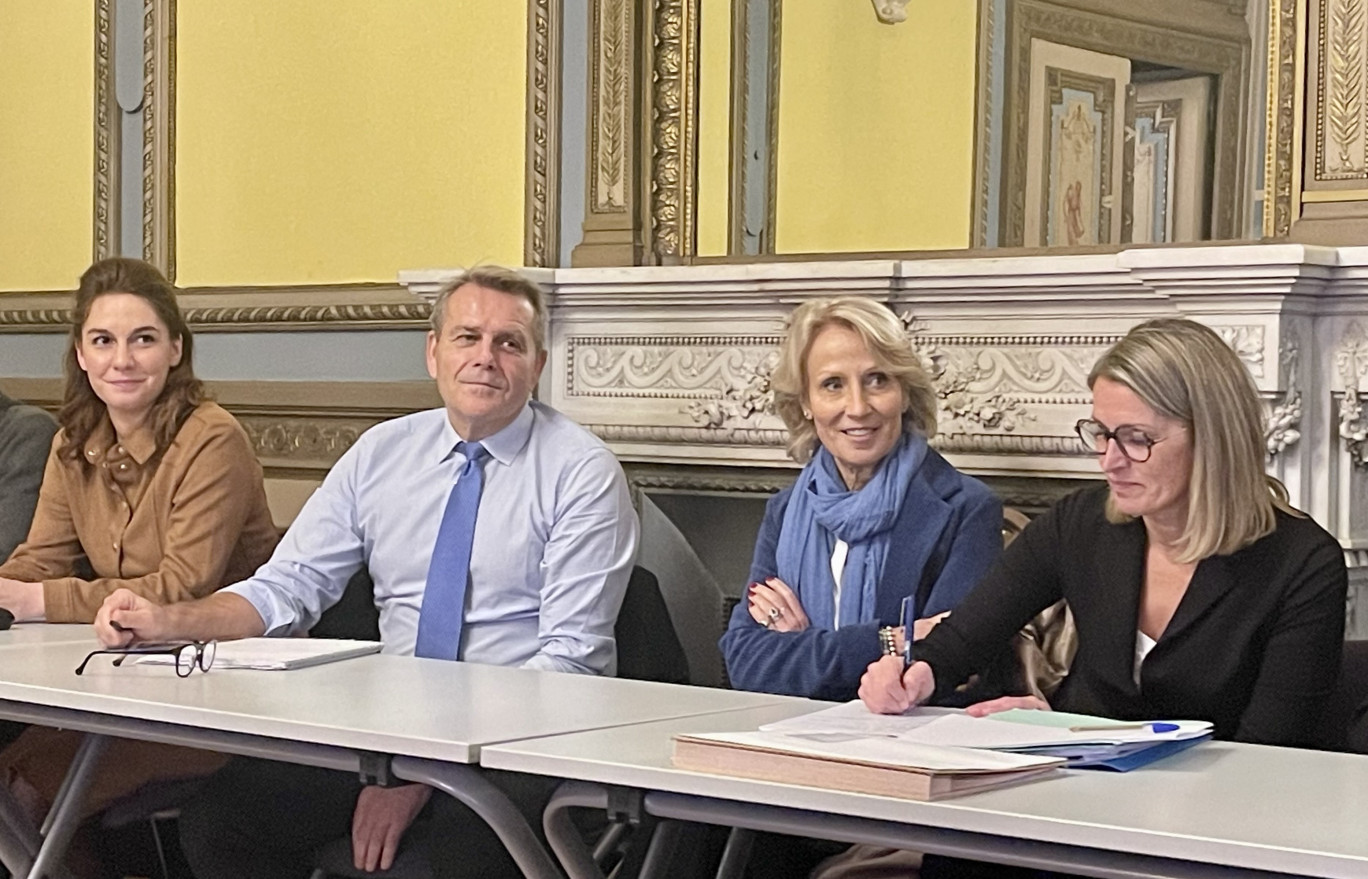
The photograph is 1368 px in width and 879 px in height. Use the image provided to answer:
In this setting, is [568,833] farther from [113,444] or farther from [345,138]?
[345,138]

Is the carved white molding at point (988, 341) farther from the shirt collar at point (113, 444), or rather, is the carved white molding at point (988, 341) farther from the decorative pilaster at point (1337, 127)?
the shirt collar at point (113, 444)

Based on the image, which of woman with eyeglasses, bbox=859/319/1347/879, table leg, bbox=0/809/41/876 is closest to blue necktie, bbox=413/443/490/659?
table leg, bbox=0/809/41/876

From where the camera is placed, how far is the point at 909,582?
2.94 metres

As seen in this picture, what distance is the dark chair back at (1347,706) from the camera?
240 centimetres

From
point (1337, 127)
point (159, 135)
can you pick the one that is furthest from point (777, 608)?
point (159, 135)

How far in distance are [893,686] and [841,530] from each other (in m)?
0.74

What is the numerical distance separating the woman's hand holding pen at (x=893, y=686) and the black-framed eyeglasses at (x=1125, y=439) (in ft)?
1.29

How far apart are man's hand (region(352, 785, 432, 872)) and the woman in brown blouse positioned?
28.7 inches

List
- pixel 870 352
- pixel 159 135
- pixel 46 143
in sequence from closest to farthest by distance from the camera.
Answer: pixel 870 352 → pixel 159 135 → pixel 46 143

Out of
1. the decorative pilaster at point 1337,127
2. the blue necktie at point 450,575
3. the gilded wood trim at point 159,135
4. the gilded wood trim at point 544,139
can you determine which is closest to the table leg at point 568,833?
the blue necktie at point 450,575

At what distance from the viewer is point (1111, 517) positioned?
2.57 m

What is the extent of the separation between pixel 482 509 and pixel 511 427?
5.7 inches

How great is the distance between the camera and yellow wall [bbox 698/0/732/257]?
13.1 feet

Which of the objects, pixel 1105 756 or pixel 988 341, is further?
pixel 988 341
